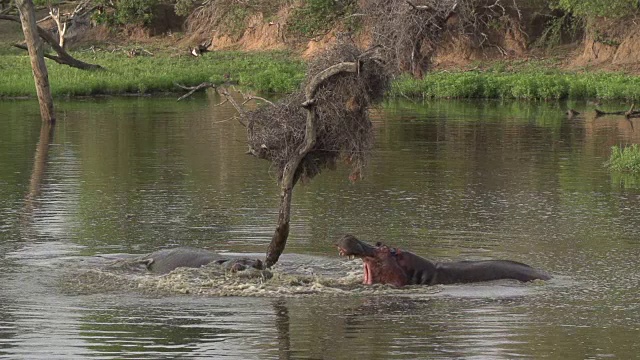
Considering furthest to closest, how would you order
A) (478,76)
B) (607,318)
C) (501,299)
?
(478,76), (501,299), (607,318)

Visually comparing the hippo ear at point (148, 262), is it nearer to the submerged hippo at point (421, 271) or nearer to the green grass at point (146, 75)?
the submerged hippo at point (421, 271)

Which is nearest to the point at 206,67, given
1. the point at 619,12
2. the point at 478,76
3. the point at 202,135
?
the point at 478,76

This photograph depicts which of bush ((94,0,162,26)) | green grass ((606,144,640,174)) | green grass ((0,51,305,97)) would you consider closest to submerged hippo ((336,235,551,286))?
green grass ((606,144,640,174))

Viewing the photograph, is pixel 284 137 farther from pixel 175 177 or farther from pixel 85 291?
pixel 175 177

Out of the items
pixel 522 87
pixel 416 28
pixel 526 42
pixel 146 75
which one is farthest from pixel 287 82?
pixel 416 28

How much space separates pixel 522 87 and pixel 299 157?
2746cm

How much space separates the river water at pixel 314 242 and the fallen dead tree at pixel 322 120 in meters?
1.11

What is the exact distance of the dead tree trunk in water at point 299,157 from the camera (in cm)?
1307

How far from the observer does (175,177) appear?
71.1 feet

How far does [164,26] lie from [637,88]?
90.6ft

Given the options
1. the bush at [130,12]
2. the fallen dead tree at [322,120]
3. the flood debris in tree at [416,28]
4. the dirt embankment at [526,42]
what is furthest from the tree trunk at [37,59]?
the bush at [130,12]

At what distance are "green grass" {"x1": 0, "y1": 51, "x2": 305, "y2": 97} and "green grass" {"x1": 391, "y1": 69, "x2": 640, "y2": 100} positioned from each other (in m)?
3.90

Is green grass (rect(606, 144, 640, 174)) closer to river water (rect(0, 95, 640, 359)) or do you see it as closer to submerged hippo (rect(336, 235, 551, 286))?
river water (rect(0, 95, 640, 359))

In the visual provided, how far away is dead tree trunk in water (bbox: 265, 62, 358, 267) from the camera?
13.1m
